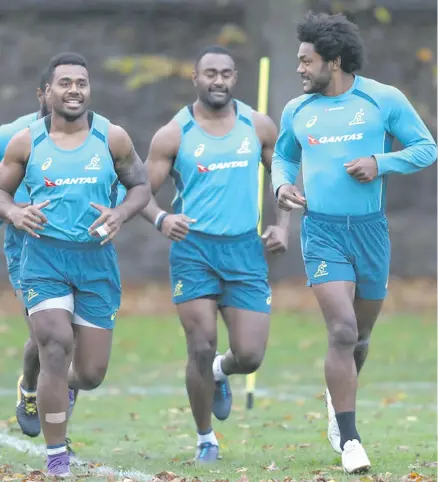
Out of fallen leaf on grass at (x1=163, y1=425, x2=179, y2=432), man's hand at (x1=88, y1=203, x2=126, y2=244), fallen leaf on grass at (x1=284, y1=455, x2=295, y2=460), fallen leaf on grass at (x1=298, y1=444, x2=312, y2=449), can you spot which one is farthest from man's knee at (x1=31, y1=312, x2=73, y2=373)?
fallen leaf on grass at (x1=163, y1=425, x2=179, y2=432)

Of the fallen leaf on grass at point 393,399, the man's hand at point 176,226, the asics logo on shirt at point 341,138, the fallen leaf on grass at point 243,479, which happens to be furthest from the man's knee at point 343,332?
the fallen leaf on grass at point 393,399

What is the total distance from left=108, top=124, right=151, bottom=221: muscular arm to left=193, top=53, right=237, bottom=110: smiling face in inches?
36.7

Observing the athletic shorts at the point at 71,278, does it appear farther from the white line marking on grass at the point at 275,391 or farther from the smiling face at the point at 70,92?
the white line marking on grass at the point at 275,391

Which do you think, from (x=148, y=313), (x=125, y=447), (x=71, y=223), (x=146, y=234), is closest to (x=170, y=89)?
(x=146, y=234)

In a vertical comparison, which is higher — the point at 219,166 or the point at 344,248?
the point at 219,166

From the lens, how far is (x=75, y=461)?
960 cm

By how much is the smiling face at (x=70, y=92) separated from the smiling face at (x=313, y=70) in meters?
1.32

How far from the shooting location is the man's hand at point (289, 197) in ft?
28.7

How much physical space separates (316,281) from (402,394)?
554cm

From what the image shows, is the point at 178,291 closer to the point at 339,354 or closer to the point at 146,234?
the point at 339,354

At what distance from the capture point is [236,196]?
9508 mm

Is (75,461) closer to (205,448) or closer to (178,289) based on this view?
(205,448)

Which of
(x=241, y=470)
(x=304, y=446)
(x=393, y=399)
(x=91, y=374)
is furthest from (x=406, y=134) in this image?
(x=393, y=399)

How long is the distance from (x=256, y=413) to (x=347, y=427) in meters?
4.15
